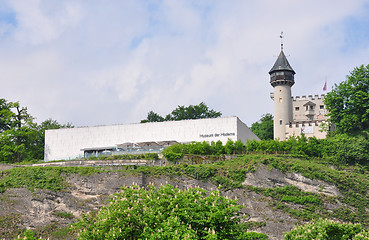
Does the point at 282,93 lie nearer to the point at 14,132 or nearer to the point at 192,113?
the point at 192,113

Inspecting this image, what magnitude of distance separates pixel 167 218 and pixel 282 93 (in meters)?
53.9

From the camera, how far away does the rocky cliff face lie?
42.6 meters

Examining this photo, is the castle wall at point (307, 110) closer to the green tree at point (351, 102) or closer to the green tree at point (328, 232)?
the green tree at point (351, 102)

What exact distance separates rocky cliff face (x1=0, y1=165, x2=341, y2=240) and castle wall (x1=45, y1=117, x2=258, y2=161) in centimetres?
1364

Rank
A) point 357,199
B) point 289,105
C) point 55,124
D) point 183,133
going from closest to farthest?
point 357,199
point 183,133
point 289,105
point 55,124

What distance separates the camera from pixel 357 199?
158ft

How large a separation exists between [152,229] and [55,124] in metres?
66.8

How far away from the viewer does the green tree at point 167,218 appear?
22.9 meters

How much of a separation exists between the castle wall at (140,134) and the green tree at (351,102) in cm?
1206

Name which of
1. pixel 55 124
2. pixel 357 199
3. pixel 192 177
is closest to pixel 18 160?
pixel 55 124

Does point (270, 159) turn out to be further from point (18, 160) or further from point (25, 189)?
point (18, 160)

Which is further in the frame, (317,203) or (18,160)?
(18,160)

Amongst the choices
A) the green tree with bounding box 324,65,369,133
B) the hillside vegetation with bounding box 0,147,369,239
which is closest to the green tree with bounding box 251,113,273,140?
the green tree with bounding box 324,65,369,133

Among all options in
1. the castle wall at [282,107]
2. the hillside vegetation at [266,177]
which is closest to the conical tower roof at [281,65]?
the castle wall at [282,107]
